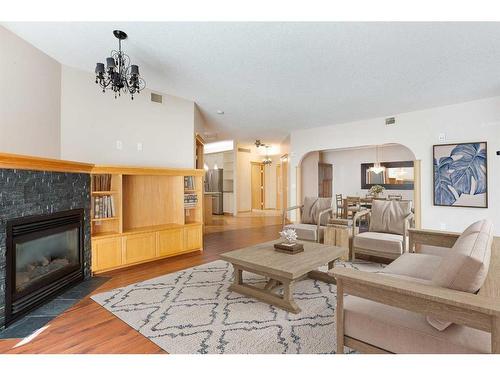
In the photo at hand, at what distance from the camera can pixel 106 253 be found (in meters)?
3.60

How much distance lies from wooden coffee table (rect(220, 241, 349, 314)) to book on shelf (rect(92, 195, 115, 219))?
1989 mm

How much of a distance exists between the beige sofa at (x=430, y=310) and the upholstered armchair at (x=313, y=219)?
2.66 m

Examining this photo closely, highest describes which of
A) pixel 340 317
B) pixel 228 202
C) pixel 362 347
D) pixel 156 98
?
pixel 156 98

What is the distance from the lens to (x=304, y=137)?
7.42m

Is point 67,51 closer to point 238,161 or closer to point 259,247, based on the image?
point 259,247

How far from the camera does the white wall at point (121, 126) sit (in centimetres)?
361

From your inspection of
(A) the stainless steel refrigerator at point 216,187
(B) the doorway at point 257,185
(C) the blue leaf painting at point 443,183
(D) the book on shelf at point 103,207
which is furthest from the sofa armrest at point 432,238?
(B) the doorway at point 257,185

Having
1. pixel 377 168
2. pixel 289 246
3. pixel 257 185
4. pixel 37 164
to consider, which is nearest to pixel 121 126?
pixel 37 164

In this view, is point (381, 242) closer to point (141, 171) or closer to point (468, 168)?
point (468, 168)

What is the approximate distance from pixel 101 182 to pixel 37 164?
1.19m

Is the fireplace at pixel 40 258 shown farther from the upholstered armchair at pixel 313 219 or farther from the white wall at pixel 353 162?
the white wall at pixel 353 162

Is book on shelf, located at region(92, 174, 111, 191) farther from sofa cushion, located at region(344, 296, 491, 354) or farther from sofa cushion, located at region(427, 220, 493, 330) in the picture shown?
sofa cushion, located at region(427, 220, 493, 330)

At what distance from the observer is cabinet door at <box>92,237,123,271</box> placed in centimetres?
351
